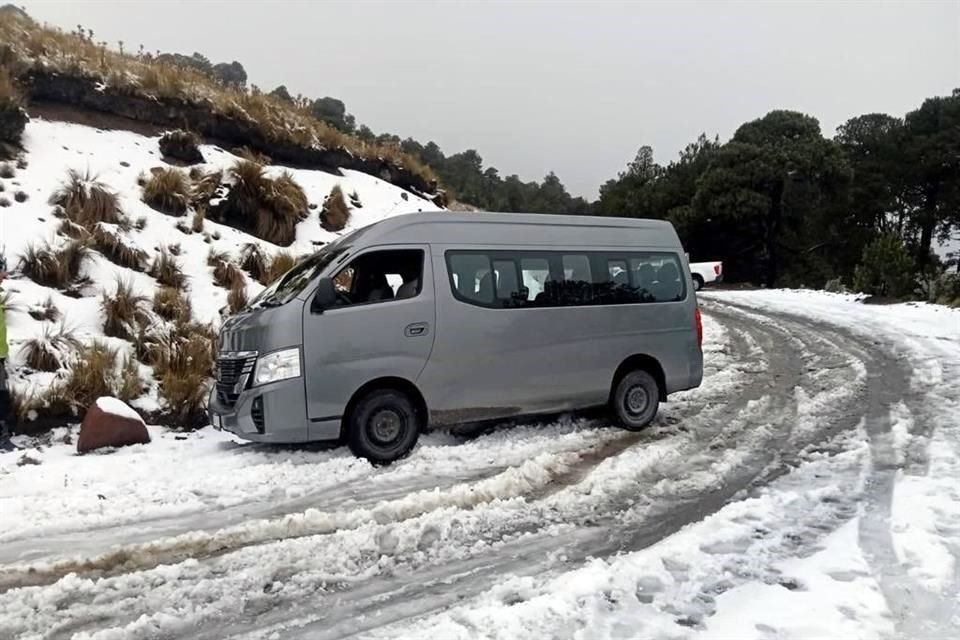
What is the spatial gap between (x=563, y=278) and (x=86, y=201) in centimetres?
819

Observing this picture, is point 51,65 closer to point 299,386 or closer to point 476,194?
point 299,386

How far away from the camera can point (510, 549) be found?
4.60 m

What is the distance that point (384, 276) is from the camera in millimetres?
6828

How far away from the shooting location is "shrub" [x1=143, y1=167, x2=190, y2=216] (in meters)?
12.2

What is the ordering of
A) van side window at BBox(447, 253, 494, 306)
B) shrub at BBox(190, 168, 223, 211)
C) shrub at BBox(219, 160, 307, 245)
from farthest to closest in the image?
shrub at BBox(219, 160, 307, 245), shrub at BBox(190, 168, 223, 211), van side window at BBox(447, 253, 494, 306)

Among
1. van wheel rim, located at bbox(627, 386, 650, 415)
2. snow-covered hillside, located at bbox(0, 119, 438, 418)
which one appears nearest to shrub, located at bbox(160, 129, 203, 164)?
snow-covered hillside, located at bbox(0, 119, 438, 418)

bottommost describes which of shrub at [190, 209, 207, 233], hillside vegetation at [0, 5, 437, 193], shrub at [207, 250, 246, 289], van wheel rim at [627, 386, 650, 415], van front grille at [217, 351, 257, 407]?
van wheel rim at [627, 386, 650, 415]

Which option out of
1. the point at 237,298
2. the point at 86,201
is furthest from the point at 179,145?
the point at 237,298

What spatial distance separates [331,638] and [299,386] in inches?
114

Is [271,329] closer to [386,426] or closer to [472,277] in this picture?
[386,426]

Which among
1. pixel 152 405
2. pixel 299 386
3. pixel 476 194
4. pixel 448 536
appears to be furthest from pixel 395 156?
pixel 476 194

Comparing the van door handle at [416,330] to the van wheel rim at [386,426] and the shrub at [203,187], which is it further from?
the shrub at [203,187]

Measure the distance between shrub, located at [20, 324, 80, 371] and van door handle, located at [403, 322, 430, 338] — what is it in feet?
14.7

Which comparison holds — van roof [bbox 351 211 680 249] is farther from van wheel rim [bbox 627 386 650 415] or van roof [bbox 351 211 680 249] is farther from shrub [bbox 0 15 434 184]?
shrub [bbox 0 15 434 184]
